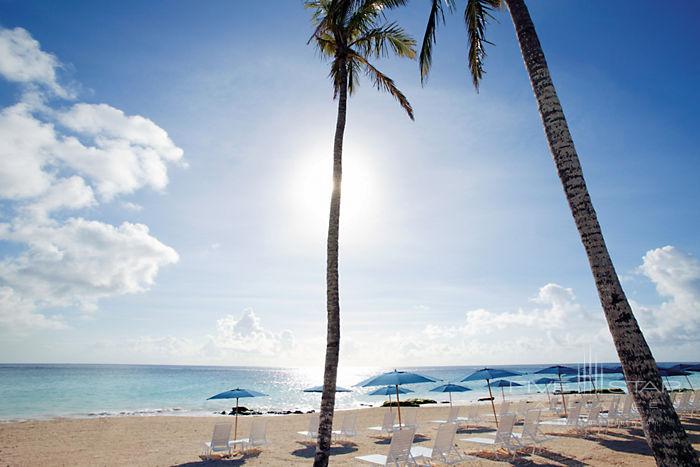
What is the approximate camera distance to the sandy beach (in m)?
10.3

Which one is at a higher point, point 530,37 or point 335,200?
point 530,37

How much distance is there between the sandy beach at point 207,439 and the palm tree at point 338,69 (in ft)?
14.4

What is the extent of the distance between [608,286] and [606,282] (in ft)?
0.16

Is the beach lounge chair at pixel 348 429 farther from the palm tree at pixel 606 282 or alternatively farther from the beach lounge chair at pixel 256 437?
the palm tree at pixel 606 282

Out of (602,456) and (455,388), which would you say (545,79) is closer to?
(602,456)

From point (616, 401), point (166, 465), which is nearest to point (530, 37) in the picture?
point (166, 465)

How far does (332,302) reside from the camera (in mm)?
7555

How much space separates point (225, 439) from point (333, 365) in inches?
244

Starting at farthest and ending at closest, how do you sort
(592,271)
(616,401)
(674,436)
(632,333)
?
1. (616,401)
2. (592,271)
3. (632,333)
4. (674,436)

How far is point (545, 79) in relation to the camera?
5348 millimetres

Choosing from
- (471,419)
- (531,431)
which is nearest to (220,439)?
(531,431)

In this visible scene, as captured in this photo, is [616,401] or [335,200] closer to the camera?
[335,200]

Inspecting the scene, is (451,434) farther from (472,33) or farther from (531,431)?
(472,33)

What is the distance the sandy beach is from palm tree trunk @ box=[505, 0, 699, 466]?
680 cm
